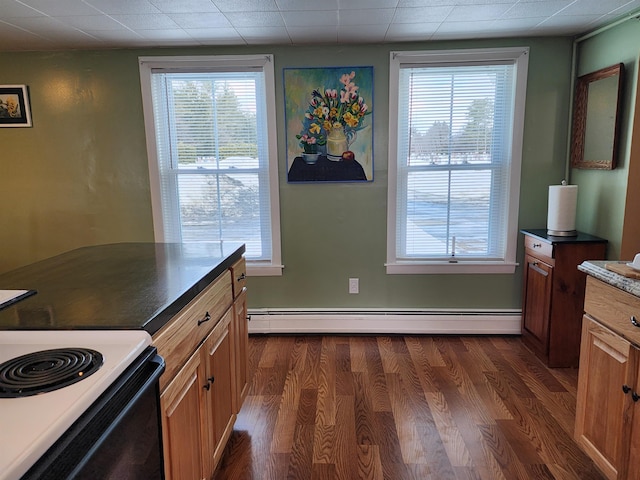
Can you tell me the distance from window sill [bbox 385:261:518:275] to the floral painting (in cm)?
72

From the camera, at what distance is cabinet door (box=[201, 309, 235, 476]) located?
164 centimetres

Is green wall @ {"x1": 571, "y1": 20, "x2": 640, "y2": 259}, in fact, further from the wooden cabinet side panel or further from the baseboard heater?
the baseboard heater

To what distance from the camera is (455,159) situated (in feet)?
10.5

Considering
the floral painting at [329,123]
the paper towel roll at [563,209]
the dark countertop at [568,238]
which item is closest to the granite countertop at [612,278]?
the dark countertop at [568,238]

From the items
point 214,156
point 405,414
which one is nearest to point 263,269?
point 214,156

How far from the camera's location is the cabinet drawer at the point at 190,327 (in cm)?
126

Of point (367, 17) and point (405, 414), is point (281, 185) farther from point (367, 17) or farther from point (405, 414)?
point (405, 414)

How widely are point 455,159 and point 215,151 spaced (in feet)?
5.86

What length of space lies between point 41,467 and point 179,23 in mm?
2537

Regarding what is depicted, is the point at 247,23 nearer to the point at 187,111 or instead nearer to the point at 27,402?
the point at 187,111

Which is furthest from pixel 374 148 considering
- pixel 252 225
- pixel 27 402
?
pixel 27 402

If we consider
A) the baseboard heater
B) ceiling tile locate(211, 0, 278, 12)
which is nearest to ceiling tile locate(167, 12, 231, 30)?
ceiling tile locate(211, 0, 278, 12)

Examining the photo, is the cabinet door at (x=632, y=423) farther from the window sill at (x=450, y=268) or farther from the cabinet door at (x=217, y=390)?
the window sill at (x=450, y=268)

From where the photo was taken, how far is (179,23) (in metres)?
2.58
